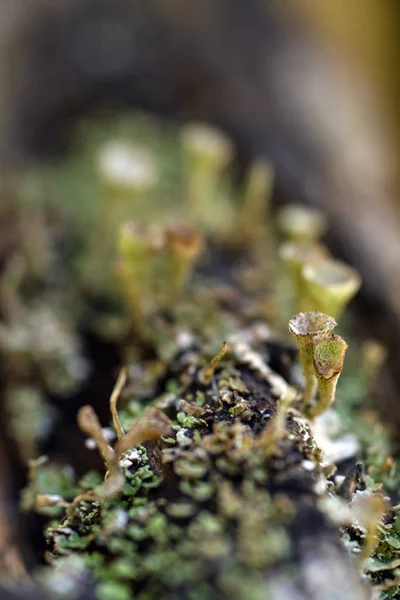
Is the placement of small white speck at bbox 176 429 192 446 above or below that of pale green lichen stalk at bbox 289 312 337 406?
below

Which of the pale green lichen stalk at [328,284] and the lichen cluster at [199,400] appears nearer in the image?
the lichen cluster at [199,400]

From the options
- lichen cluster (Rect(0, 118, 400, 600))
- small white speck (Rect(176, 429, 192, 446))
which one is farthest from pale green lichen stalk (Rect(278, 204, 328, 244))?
small white speck (Rect(176, 429, 192, 446))

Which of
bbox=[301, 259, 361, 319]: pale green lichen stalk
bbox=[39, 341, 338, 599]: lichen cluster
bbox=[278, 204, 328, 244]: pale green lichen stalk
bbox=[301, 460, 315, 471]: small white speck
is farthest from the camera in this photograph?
bbox=[278, 204, 328, 244]: pale green lichen stalk

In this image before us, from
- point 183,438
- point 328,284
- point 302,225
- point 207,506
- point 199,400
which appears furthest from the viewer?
point 302,225

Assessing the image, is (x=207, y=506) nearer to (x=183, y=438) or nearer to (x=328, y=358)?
(x=183, y=438)

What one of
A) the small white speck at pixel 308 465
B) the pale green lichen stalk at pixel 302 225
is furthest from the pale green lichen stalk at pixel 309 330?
the pale green lichen stalk at pixel 302 225

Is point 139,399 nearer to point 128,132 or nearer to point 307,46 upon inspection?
point 128,132

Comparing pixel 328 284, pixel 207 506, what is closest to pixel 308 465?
pixel 207 506

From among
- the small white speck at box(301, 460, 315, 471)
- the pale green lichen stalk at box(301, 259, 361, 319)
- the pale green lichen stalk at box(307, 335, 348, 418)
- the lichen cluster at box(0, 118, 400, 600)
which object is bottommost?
the lichen cluster at box(0, 118, 400, 600)

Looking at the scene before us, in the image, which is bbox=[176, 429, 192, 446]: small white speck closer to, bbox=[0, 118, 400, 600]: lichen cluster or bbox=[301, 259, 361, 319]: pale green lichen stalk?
bbox=[0, 118, 400, 600]: lichen cluster

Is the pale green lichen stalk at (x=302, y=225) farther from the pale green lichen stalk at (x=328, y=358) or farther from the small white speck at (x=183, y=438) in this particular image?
the small white speck at (x=183, y=438)

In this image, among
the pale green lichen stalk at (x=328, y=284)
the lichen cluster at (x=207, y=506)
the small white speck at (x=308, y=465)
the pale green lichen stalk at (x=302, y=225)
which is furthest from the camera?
the pale green lichen stalk at (x=302, y=225)

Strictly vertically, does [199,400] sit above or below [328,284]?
below
